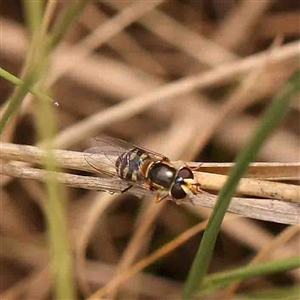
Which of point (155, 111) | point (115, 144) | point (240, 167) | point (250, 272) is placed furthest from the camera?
point (155, 111)

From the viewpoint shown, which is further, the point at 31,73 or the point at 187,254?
the point at 187,254

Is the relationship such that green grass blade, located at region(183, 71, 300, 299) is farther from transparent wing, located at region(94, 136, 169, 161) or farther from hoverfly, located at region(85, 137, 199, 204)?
transparent wing, located at region(94, 136, 169, 161)

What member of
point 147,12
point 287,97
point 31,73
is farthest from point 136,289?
point 287,97

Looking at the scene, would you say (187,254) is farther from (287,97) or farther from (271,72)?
(287,97)

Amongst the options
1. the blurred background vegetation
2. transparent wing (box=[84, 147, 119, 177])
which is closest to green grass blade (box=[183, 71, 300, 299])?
transparent wing (box=[84, 147, 119, 177])

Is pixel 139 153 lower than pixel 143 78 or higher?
lower

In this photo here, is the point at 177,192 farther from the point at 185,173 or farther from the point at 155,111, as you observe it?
the point at 155,111

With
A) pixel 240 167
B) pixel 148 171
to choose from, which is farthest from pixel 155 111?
pixel 240 167
